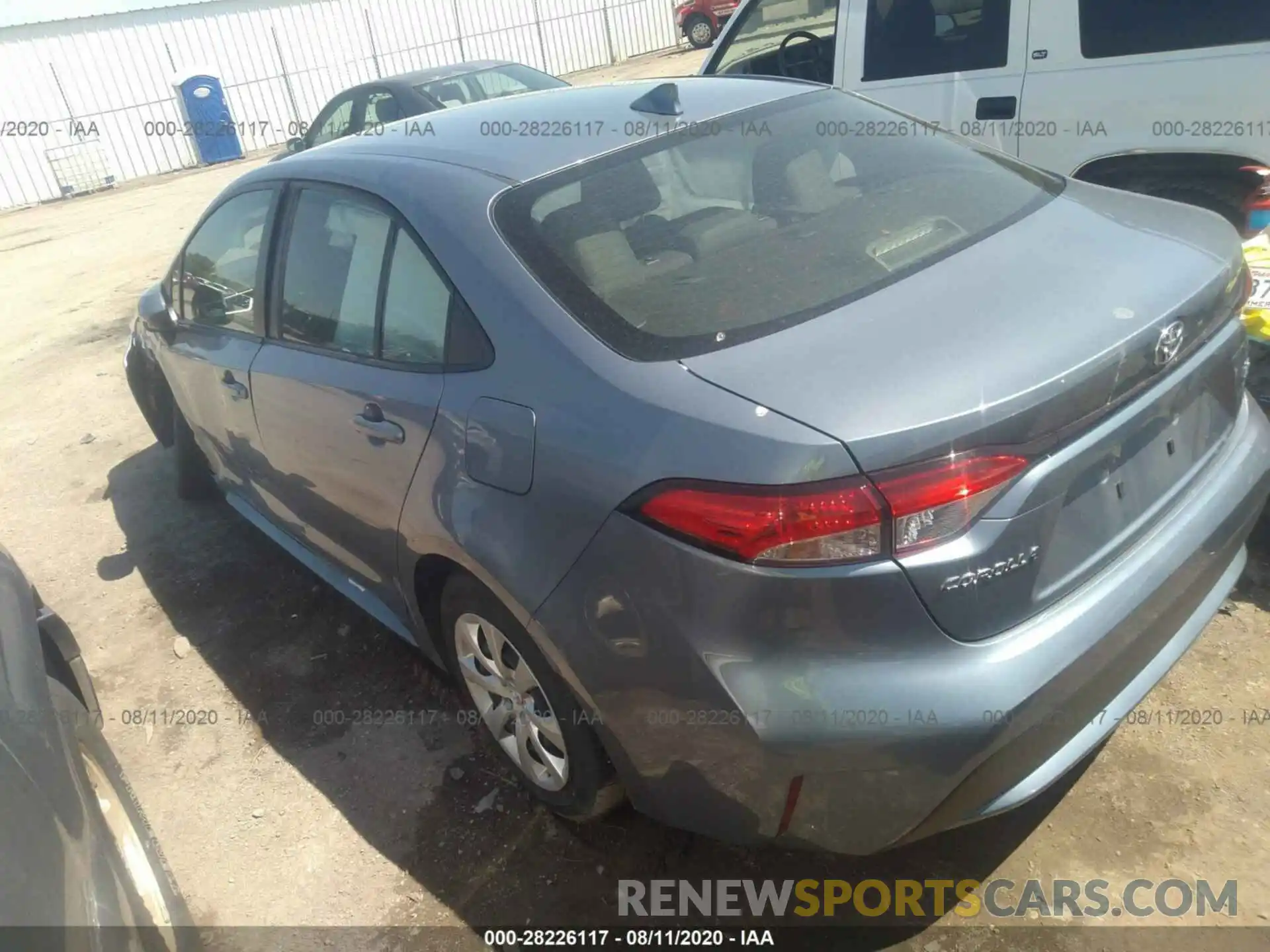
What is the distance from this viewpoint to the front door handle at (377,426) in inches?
98.2

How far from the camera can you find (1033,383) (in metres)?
1.76

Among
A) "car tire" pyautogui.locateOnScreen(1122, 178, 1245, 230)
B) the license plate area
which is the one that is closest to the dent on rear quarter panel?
the license plate area

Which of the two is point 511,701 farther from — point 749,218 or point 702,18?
point 702,18

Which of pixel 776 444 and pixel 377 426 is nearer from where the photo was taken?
pixel 776 444

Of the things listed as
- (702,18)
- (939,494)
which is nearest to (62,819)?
(939,494)

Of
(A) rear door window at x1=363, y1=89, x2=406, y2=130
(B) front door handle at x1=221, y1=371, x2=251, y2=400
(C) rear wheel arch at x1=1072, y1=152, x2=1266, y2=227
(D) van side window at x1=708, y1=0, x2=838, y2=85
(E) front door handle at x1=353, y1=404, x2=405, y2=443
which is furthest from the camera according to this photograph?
(A) rear door window at x1=363, y1=89, x2=406, y2=130

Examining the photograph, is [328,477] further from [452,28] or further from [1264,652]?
[452,28]

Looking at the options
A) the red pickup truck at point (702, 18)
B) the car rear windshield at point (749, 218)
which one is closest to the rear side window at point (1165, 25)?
the car rear windshield at point (749, 218)

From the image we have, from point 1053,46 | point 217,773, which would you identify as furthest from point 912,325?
point 1053,46

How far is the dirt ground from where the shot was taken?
2.38 m

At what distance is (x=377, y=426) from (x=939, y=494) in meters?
1.53

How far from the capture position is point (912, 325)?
75.2 inches

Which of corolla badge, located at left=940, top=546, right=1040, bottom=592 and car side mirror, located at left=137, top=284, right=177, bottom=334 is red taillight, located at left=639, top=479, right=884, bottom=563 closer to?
corolla badge, located at left=940, top=546, right=1040, bottom=592

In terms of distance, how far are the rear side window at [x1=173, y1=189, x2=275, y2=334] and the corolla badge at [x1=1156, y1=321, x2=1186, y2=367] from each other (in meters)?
2.74
